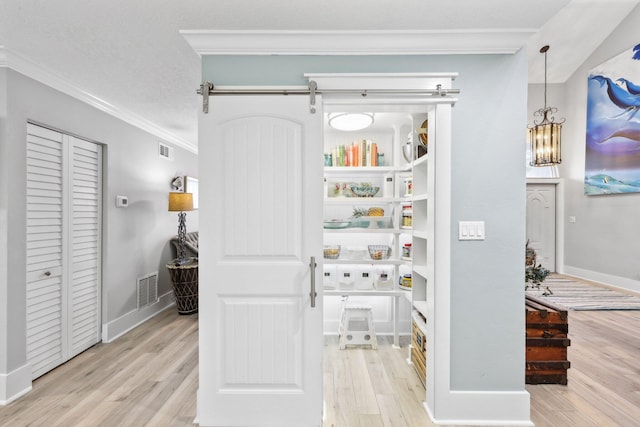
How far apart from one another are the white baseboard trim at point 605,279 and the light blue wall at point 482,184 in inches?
186

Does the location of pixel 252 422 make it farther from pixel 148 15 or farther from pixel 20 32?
pixel 20 32

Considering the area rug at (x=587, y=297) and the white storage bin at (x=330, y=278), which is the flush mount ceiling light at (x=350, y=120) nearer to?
the white storage bin at (x=330, y=278)

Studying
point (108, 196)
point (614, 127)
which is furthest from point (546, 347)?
point (614, 127)

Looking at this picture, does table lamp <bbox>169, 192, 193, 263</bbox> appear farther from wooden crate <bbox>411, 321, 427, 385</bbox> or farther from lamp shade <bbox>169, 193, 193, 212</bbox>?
wooden crate <bbox>411, 321, 427, 385</bbox>

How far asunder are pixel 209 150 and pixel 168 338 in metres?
2.35

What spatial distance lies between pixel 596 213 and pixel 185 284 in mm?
6760

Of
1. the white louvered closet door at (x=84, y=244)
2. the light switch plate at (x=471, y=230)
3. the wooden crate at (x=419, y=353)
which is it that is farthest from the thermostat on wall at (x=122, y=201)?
the light switch plate at (x=471, y=230)

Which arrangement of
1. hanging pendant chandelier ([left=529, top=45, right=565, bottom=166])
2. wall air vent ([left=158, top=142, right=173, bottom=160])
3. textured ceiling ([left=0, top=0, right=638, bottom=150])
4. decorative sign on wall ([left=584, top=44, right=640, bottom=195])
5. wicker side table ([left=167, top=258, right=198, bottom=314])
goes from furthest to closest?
decorative sign on wall ([left=584, top=44, right=640, bottom=195])
hanging pendant chandelier ([left=529, top=45, right=565, bottom=166])
wall air vent ([left=158, top=142, right=173, bottom=160])
wicker side table ([left=167, top=258, right=198, bottom=314])
textured ceiling ([left=0, top=0, right=638, bottom=150])

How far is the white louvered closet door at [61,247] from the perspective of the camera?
251 cm

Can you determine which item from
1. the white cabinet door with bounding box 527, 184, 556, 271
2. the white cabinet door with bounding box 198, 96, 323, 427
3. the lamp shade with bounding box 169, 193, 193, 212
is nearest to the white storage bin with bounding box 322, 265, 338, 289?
the white cabinet door with bounding box 198, 96, 323, 427

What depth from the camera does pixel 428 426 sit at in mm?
1961

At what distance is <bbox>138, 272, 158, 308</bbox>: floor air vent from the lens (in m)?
3.85

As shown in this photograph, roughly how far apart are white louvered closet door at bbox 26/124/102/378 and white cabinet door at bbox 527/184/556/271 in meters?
7.35

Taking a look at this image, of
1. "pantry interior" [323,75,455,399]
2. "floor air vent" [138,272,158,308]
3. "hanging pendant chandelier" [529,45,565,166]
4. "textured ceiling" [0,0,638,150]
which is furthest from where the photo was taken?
"hanging pendant chandelier" [529,45,565,166]
